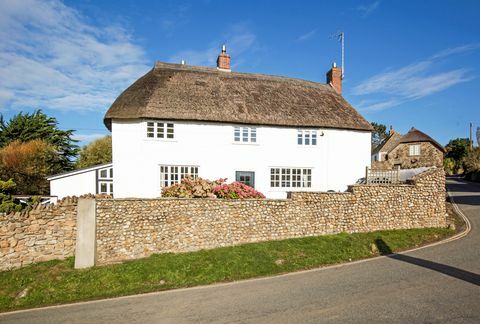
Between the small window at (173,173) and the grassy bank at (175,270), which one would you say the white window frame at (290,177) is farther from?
the grassy bank at (175,270)

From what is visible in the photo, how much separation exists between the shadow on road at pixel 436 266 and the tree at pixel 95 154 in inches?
1238

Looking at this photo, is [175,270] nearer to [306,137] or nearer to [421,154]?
[306,137]

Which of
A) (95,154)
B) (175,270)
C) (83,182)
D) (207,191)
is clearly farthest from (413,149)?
(175,270)

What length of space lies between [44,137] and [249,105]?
29.3 m

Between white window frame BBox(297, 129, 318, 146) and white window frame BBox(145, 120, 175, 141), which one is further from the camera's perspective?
white window frame BBox(297, 129, 318, 146)

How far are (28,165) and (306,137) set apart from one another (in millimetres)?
24695

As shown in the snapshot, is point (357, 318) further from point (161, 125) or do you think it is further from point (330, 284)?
point (161, 125)

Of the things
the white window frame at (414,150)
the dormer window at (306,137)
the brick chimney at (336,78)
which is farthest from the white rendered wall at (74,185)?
the white window frame at (414,150)

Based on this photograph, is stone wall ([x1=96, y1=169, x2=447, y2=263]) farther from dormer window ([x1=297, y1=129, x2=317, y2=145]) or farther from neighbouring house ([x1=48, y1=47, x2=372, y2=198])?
dormer window ([x1=297, y1=129, x2=317, y2=145])

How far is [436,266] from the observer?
10.7 metres

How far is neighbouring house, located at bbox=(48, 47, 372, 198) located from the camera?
709 inches

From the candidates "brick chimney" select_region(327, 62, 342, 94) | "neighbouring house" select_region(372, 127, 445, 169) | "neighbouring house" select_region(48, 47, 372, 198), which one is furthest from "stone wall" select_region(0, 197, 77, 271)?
"neighbouring house" select_region(372, 127, 445, 169)

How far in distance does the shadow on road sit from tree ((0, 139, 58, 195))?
75.2 ft

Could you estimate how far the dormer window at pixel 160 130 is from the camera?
18.2 meters
